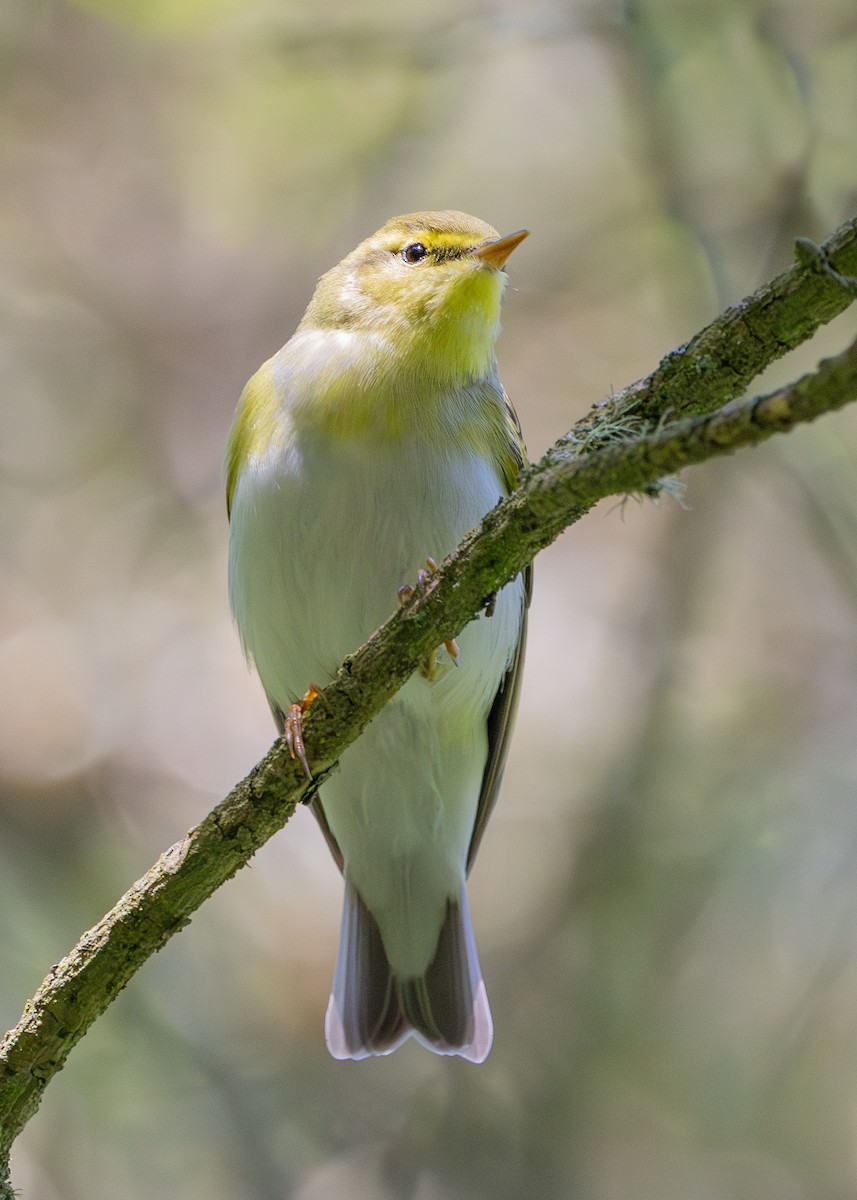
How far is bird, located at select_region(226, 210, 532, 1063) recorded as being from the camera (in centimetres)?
334

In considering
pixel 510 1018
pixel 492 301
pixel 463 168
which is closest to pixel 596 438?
pixel 492 301

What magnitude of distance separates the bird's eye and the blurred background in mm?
1959

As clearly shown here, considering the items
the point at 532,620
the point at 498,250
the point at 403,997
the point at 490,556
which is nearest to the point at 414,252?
the point at 498,250

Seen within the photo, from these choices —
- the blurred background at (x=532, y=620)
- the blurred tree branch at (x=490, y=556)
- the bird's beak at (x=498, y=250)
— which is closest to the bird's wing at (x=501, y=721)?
the bird's beak at (x=498, y=250)

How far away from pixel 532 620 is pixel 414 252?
2.24 meters

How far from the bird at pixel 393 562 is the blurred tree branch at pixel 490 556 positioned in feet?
1.38

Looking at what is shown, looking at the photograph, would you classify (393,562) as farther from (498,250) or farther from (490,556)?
(490,556)

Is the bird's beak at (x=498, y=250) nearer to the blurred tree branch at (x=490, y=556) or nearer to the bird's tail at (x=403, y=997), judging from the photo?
the blurred tree branch at (x=490, y=556)

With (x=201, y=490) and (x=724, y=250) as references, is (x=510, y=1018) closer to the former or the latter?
(x=201, y=490)

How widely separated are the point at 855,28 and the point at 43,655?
4874 mm

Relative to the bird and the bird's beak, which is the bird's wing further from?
the bird's beak

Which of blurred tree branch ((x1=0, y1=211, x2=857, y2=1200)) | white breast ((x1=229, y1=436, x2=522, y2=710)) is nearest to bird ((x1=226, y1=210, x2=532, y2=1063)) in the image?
white breast ((x1=229, y1=436, x2=522, y2=710))

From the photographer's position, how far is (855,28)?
5.61 meters

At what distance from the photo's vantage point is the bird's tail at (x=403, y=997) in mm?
3971
